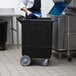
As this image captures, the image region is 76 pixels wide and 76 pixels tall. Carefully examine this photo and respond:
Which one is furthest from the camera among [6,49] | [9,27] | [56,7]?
[9,27]

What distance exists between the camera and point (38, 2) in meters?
5.29

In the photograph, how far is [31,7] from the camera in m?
5.22

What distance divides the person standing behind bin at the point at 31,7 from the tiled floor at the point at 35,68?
3.09 feet

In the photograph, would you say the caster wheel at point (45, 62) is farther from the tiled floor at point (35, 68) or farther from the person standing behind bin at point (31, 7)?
the person standing behind bin at point (31, 7)

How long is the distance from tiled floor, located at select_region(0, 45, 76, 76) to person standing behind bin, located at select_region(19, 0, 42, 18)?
94cm

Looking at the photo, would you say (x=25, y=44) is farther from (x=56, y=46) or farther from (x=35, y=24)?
(x=56, y=46)

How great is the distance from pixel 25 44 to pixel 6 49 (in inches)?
65.4

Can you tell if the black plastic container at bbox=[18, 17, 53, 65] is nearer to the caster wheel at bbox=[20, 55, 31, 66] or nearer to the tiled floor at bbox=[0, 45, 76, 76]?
the caster wheel at bbox=[20, 55, 31, 66]

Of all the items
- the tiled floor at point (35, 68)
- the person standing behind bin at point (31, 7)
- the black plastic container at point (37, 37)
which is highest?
the person standing behind bin at point (31, 7)

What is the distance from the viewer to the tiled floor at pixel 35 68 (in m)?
4.59

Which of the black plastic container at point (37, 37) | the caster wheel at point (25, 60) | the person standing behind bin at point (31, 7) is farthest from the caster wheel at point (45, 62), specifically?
the person standing behind bin at point (31, 7)

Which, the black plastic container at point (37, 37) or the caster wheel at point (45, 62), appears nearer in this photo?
the black plastic container at point (37, 37)

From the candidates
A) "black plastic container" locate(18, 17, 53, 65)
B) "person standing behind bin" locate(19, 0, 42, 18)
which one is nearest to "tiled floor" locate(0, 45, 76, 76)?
"black plastic container" locate(18, 17, 53, 65)

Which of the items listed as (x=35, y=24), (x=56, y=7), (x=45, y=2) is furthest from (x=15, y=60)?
(x=45, y=2)
